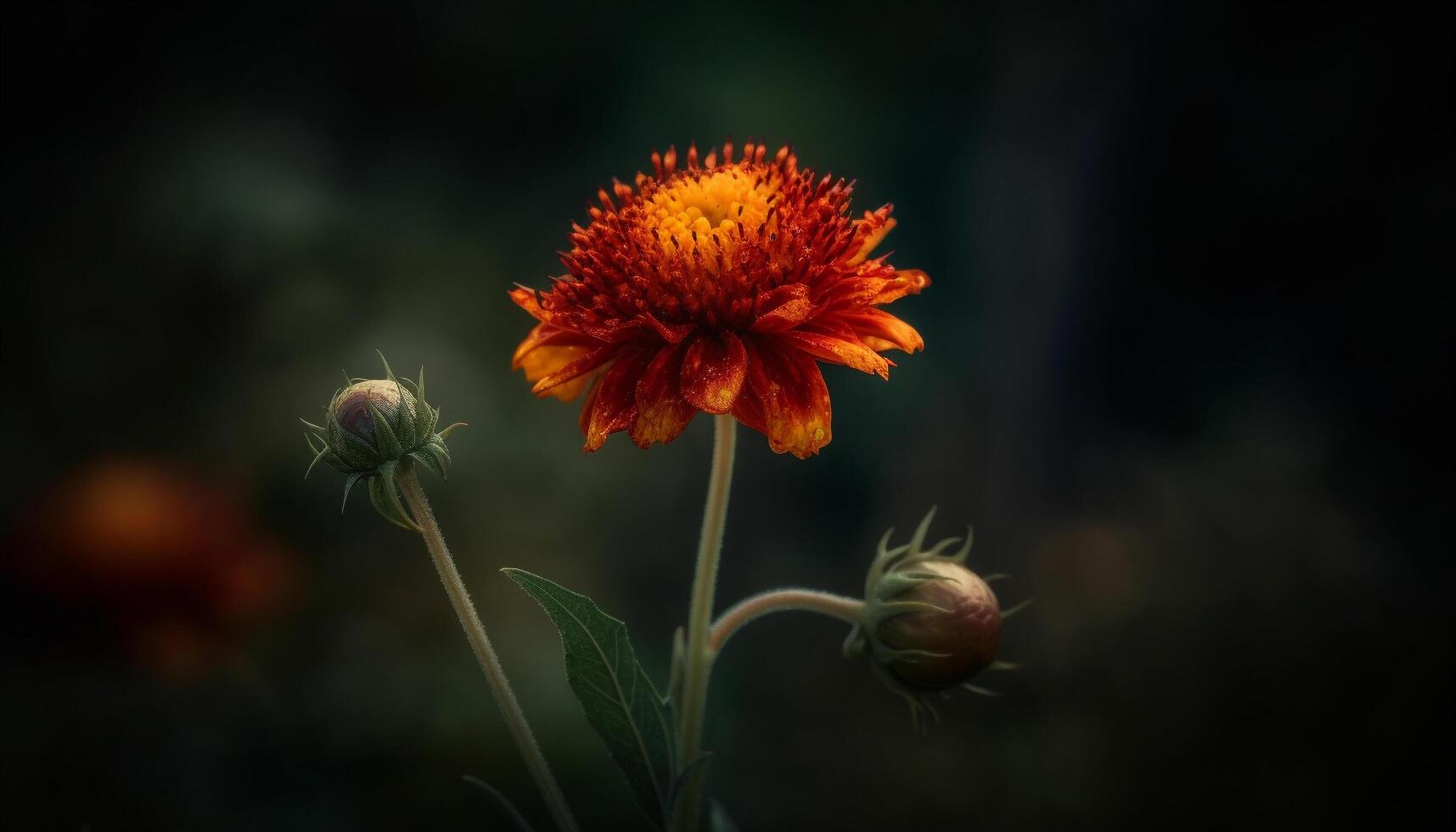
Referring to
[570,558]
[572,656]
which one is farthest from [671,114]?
[572,656]

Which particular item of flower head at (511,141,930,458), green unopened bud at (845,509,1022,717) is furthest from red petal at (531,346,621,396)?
green unopened bud at (845,509,1022,717)

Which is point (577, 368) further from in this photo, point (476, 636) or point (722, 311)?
point (476, 636)

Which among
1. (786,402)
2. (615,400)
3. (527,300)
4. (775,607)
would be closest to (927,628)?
(775,607)

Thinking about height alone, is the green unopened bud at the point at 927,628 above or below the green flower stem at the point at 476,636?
above

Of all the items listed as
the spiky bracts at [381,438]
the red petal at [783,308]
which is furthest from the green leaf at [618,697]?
the red petal at [783,308]

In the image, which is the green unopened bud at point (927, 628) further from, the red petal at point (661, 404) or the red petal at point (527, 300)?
the red petal at point (527, 300)

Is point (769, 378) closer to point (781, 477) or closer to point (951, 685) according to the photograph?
point (951, 685)
